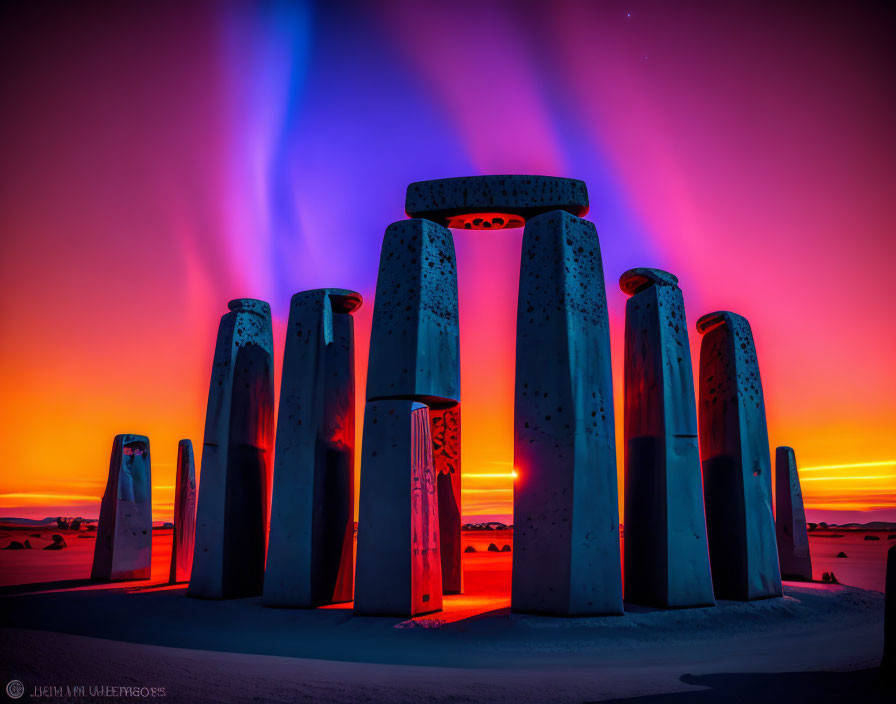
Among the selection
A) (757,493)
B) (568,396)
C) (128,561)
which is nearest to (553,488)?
(568,396)

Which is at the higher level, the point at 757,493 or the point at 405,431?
the point at 405,431

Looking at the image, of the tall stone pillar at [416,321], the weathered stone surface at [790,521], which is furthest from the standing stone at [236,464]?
the weathered stone surface at [790,521]

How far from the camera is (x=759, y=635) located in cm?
922

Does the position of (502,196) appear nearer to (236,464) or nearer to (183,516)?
(236,464)

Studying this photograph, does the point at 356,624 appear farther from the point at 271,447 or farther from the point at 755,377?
the point at 755,377

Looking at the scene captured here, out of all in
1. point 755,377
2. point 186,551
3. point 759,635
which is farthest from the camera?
point 186,551

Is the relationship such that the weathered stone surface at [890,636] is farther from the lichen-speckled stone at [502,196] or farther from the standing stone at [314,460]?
the standing stone at [314,460]

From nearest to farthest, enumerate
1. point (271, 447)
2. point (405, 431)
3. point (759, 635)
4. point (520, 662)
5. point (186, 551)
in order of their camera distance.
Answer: point (520, 662), point (759, 635), point (405, 431), point (271, 447), point (186, 551)

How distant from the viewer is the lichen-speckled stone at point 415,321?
1055cm

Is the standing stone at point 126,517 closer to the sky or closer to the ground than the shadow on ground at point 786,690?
closer to the sky

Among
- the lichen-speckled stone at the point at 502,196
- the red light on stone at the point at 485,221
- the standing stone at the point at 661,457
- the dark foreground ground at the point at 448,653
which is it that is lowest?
the dark foreground ground at the point at 448,653

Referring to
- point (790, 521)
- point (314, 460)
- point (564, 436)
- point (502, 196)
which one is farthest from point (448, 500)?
point (790, 521)

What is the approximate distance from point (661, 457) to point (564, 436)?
6.88 ft

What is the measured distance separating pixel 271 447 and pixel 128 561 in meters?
6.04
